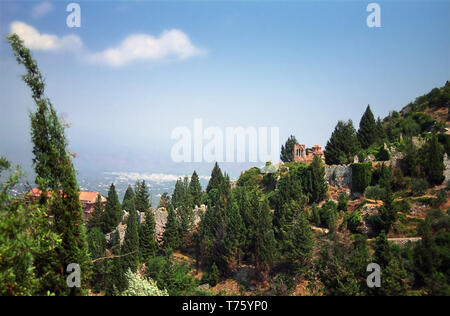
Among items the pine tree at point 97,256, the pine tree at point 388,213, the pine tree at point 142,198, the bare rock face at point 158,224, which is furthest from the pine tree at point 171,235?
the pine tree at point 388,213

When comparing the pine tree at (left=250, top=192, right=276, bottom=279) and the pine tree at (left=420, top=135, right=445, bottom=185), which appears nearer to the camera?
the pine tree at (left=250, top=192, right=276, bottom=279)

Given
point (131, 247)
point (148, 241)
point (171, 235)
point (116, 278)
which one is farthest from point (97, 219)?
point (116, 278)

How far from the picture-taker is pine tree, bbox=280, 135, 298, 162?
65562 millimetres

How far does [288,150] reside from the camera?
6631 cm

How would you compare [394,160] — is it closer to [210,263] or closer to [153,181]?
[210,263]

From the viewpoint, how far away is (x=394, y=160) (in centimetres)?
3753

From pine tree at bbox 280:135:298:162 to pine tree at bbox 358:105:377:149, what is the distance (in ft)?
54.4

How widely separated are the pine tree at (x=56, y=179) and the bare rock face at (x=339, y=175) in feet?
108

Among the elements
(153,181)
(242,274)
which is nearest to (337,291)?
(242,274)

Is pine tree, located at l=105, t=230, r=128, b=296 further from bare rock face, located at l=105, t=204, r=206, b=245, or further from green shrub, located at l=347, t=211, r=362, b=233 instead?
green shrub, located at l=347, t=211, r=362, b=233

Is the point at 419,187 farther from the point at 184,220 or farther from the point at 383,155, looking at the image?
the point at 184,220

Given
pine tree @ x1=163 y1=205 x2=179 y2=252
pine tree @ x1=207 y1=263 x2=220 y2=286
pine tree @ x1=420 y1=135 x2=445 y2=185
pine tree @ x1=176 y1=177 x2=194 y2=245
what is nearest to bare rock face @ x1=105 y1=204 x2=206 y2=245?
pine tree @ x1=176 y1=177 x2=194 y2=245

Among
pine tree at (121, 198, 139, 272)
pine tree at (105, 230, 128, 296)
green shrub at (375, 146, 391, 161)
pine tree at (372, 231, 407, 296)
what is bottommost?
pine tree at (105, 230, 128, 296)

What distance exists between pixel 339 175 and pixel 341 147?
583 cm
